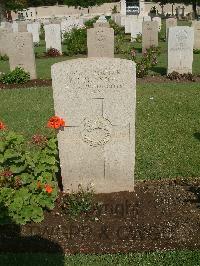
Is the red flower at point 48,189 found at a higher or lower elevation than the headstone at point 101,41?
lower

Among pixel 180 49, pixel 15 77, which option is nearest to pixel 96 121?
pixel 15 77

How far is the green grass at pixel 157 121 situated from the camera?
21.2 ft

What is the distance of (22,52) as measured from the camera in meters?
13.2

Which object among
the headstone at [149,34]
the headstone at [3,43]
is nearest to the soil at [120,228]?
the headstone at [149,34]

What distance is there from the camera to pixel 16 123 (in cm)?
884

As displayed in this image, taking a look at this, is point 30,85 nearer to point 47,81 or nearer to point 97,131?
point 47,81

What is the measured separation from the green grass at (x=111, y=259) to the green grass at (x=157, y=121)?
1.88m

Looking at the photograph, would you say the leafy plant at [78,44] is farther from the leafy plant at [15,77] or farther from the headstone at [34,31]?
the leafy plant at [15,77]

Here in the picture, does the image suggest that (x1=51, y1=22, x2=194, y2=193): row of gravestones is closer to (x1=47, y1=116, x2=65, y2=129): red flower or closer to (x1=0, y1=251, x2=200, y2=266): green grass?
(x1=47, y1=116, x2=65, y2=129): red flower

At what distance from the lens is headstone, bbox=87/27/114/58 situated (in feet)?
45.6

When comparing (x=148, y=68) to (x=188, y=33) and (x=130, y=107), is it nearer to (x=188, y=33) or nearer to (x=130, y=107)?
(x=188, y=33)

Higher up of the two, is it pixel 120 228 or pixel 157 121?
pixel 157 121

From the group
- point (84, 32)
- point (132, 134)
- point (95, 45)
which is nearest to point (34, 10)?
point (84, 32)

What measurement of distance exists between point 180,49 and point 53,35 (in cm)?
795
